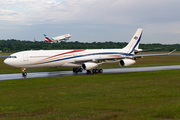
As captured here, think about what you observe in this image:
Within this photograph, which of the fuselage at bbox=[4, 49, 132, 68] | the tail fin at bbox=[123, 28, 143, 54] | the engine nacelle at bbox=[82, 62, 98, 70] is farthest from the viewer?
the tail fin at bbox=[123, 28, 143, 54]

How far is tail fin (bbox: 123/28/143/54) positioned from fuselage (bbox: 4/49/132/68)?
542 cm

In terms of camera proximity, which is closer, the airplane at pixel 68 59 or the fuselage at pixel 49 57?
the fuselage at pixel 49 57

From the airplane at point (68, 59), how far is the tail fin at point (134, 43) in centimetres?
58

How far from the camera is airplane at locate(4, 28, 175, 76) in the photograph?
33.4 metres

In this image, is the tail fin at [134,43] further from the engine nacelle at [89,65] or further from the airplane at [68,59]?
the engine nacelle at [89,65]

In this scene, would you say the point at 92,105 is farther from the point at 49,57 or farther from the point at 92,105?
the point at 49,57

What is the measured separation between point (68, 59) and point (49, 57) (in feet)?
11.1

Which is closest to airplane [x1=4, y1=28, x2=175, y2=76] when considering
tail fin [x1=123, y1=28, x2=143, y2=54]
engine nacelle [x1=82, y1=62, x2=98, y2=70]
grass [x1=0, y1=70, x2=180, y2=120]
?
engine nacelle [x1=82, y1=62, x2=98, y2=70]

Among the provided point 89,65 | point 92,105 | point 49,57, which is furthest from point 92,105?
point 49,57

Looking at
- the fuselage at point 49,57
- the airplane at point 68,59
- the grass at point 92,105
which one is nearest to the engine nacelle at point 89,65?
the airplane at point 68,59

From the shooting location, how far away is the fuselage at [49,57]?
33.1m

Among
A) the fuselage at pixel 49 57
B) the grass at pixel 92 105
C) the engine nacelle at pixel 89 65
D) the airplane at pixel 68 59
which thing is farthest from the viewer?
the engine nacelle at pixel 89 65

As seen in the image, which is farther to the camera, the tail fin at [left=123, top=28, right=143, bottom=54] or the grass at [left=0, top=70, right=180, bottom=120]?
the tail fin at [left=123, top=28, right=143, bottom=54]

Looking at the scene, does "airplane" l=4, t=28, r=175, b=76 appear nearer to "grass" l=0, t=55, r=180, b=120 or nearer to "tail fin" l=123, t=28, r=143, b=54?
"tail fin" l=123, t=28, r=143, b=54
